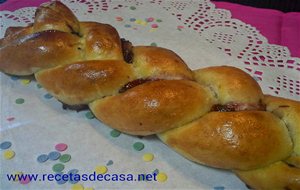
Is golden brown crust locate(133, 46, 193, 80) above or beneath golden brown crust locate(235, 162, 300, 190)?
above

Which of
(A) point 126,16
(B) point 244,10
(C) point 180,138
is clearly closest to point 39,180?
(C) point 180,138

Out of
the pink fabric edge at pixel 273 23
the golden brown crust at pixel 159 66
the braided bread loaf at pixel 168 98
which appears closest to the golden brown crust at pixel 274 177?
the braided bread loaf at pixel 168 98

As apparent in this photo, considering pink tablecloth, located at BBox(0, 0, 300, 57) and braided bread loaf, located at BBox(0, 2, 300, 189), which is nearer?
braided bread loaf, located at BBox(0, 2, 300, 189)

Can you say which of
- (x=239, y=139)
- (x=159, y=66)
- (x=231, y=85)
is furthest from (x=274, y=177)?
(x=159, y=66)

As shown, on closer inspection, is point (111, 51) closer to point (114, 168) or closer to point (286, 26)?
point (114, 168)

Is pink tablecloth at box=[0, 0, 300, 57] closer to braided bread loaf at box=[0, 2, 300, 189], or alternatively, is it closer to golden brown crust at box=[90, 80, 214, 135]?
braided bread loaf at box=[0, 2, 300, 189]

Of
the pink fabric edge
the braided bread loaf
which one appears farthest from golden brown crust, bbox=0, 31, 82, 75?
the pink fabric edge

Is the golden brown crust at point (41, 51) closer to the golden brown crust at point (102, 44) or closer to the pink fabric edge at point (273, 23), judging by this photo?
the golden brown crust at point (102, 44)
